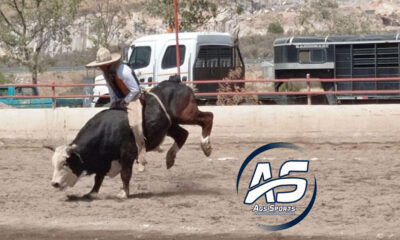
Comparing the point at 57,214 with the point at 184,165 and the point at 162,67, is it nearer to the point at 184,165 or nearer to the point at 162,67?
the point at 184,165

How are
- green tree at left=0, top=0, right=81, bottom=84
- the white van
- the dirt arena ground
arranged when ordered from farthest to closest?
1. green tree at left=0, top=0, right=81, bottom=84
2. the white van
3. the dirt arena ground

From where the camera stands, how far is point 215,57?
872 inches

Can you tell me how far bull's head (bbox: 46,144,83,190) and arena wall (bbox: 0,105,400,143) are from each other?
6.22 metres

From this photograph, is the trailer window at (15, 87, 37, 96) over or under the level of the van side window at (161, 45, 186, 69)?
under

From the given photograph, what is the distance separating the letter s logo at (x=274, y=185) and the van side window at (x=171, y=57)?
9.06 metres

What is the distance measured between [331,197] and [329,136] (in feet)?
19.0

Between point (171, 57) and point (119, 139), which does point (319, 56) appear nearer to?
point (171, 57)

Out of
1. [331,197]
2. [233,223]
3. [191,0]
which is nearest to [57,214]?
[233,223]

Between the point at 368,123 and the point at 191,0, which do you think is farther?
the point at 191,0

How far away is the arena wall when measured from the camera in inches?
606

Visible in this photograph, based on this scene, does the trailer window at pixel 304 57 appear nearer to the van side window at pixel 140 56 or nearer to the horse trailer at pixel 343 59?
the horse trailer at pixel 343 59

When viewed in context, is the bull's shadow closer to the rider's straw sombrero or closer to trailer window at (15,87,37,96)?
the rider's straw sombrero

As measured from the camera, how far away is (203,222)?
28.1ft

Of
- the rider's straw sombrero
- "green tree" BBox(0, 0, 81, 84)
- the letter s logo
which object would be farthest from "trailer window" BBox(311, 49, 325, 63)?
"green tree" BBox(0, 0, 81, 84)
